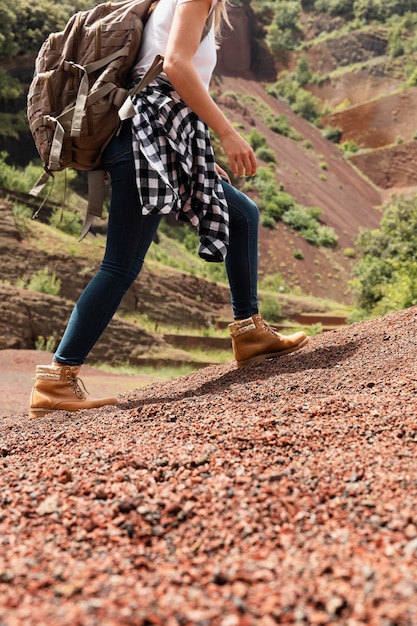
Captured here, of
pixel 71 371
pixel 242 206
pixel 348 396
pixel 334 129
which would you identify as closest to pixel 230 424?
pixel 348 396

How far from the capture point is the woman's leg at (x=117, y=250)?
8.06 ft

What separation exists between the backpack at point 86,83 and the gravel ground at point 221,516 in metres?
1.06

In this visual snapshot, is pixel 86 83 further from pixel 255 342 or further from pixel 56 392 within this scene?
pixel 255 342

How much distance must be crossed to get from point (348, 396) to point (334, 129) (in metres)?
47.7

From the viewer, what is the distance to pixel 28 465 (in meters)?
1.79

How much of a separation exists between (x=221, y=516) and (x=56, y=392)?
1.49 meters

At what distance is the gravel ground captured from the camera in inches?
36.1

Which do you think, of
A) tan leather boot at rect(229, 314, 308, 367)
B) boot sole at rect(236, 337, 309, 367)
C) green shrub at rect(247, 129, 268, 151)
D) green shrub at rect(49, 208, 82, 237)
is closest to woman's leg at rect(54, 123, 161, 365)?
tan leather boot at rect(229, 314, 308, 367)

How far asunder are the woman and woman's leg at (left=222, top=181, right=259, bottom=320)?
0.10 meters

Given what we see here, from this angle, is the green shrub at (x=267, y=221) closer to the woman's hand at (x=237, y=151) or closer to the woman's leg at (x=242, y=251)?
the woman's leg at (x=242, y=251)

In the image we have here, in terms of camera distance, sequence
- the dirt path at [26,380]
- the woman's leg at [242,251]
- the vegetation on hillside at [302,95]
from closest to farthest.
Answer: the woman's leg at [242,251] → the dirt path at [26,380] → the vegetation on hillside at [302,95]

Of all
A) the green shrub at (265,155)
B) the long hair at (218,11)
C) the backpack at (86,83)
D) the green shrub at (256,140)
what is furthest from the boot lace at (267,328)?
the green shrub at (256,140)

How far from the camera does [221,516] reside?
125cm

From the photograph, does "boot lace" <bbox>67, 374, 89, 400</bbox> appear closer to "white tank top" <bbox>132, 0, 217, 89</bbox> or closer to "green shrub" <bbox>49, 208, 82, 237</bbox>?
"white tank top" <bbox>132, 0, 217, 89</bbox>
